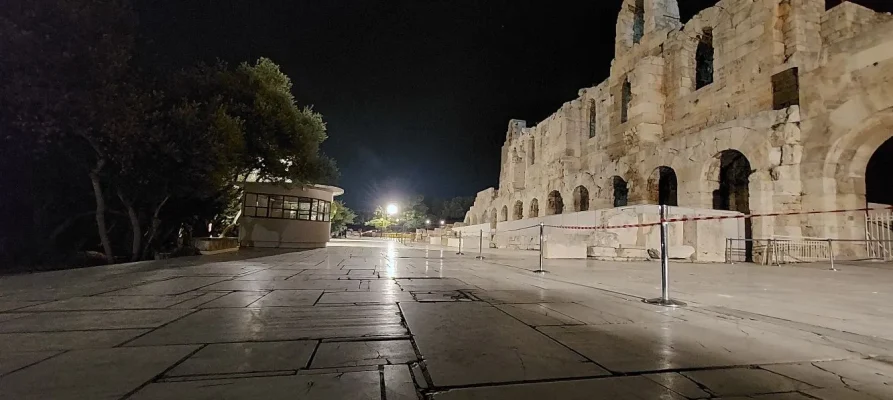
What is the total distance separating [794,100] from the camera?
1384 centimetres

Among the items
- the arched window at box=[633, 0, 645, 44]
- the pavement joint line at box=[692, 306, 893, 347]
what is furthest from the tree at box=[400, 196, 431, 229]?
the pavement joint line at box=[692, 306, 893, 347]

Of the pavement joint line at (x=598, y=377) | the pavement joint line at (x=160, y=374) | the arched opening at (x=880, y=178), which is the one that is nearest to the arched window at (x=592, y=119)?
the arched opening at (x=880, y=178)

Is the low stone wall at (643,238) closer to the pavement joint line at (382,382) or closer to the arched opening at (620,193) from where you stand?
the arched opening at (620,193)

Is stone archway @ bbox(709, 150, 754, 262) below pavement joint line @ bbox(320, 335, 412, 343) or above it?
above

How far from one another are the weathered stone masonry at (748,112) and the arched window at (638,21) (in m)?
0.07

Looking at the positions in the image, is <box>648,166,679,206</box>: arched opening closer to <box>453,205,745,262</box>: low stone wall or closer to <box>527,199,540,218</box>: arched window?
<box>453,205,745,262</box>: low stone wall

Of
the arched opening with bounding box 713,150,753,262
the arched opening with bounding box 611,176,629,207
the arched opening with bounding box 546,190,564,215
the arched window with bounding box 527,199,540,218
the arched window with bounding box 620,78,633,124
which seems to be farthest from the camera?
the arched window with bounding box 527,199,540,218

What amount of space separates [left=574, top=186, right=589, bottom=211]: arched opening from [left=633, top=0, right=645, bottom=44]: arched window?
29.5ft

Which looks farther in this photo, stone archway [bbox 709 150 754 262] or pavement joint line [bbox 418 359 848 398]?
stone archway [bbox 709 150 754 262]

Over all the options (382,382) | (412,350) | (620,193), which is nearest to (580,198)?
(620,193)

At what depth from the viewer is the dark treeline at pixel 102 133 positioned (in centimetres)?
944

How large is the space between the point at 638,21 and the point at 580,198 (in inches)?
432

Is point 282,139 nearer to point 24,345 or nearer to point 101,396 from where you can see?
point 24,345

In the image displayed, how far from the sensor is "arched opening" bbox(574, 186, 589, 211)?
23230 millimetres
